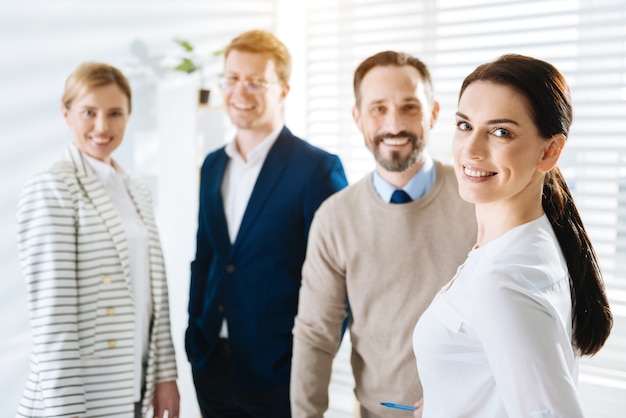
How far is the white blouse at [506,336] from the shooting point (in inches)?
41.4

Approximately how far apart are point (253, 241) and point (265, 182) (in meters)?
0.21

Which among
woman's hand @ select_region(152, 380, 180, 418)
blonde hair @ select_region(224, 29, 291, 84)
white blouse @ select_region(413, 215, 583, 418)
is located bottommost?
woman's hand @ select_region(152, 380, 180, 418)

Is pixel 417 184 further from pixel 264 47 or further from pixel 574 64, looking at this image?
pixel 574 64

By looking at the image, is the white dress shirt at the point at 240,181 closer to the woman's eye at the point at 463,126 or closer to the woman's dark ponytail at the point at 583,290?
the woman's eye at the point at 463,126

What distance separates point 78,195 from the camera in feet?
6.66

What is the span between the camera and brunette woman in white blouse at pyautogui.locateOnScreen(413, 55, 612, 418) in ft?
→ 3.48

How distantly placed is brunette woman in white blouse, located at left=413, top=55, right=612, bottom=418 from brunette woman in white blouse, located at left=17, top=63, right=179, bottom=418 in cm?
110

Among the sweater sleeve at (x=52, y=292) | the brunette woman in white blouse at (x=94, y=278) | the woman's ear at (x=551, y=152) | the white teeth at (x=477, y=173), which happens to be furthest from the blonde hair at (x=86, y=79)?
the woman's ear at (x=551, y=152)

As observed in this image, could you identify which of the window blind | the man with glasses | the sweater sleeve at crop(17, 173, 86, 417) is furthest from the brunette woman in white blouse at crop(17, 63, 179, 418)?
the window blind

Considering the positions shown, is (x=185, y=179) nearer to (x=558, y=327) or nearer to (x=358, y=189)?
(x=358, y=189)

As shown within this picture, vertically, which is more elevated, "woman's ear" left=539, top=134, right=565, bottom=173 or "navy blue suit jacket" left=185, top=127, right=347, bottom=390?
"woman's ear" left=539, top=134, right=565, bottom=173

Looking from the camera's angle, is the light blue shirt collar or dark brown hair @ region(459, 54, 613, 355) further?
the light blue shirt collar

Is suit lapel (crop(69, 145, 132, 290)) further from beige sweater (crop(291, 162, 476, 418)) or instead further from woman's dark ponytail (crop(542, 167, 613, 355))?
woman's dark ponytail (crop(542, 167, 613, 355))

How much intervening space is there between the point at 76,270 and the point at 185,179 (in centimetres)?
143
